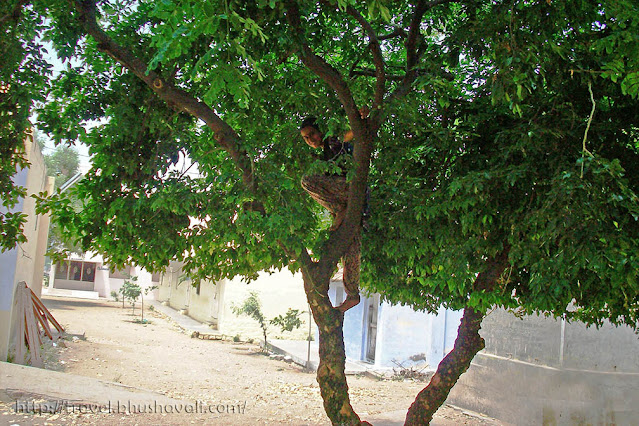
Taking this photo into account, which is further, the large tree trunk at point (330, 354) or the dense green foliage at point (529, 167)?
the large tree trunk at point (330, 354)

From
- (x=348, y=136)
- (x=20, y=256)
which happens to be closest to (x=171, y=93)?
(x=348, y=136)

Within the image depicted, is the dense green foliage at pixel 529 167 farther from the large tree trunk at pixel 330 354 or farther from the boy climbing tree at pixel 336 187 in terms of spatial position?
the large tree trunk at pixel 330 354

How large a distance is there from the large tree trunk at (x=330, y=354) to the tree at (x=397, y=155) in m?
0.02

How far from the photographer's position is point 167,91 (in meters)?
4.97

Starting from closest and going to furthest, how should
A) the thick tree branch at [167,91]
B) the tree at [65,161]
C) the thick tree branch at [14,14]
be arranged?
the thick tree branch at [14,14] → the thick tree branch at [167,91] → the tree at [65,161]

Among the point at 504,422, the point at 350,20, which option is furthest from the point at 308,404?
the point at 350,20

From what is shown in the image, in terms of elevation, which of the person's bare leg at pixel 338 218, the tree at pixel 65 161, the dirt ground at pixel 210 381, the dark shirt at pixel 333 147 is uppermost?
the tree at pixel 65 161

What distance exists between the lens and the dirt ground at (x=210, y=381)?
30.7ft

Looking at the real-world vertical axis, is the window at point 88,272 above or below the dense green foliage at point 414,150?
below

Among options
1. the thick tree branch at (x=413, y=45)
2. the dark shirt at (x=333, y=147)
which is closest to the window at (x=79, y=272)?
the dark shirt at (x=333, y=147)

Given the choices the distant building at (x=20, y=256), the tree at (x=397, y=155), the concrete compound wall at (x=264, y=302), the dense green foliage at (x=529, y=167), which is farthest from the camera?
the concrete compound wall at (x=264, y=302)

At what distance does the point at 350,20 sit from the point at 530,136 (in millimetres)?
2576

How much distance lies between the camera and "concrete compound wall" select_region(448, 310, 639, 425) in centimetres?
803

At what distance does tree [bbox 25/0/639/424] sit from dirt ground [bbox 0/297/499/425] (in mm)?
4152
